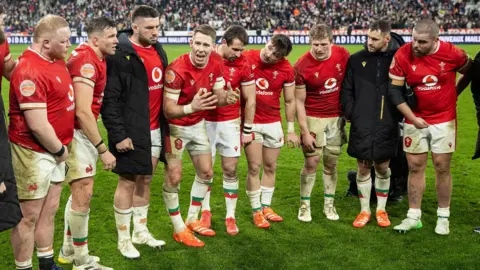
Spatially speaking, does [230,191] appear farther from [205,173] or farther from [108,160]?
[108,160]

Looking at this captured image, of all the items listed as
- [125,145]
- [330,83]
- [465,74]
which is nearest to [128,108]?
[125,145]

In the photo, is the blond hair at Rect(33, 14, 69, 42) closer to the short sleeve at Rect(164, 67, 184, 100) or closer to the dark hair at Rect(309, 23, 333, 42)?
the short sleeve at Rect(164, 67, 184, 100)

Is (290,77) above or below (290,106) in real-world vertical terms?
above

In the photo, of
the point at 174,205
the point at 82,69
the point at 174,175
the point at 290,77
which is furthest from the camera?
the point at 290,77

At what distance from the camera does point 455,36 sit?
3203cm

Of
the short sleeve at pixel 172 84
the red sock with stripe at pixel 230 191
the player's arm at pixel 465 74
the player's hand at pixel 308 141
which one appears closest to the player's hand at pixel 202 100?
the short sleeve at pixel 172 84

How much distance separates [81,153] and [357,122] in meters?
3.20

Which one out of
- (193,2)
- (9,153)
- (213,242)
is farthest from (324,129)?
(193,2)

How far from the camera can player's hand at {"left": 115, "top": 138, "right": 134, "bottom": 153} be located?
5.24 m

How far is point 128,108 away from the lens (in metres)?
5.29

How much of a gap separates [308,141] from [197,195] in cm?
143

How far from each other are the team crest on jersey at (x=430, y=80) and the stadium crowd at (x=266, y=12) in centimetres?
2866

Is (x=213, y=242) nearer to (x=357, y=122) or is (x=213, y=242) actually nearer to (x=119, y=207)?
(x=119, y=207)

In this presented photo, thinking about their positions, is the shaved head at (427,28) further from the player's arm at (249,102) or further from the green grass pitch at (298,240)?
the green grass pitch at (298,240)
